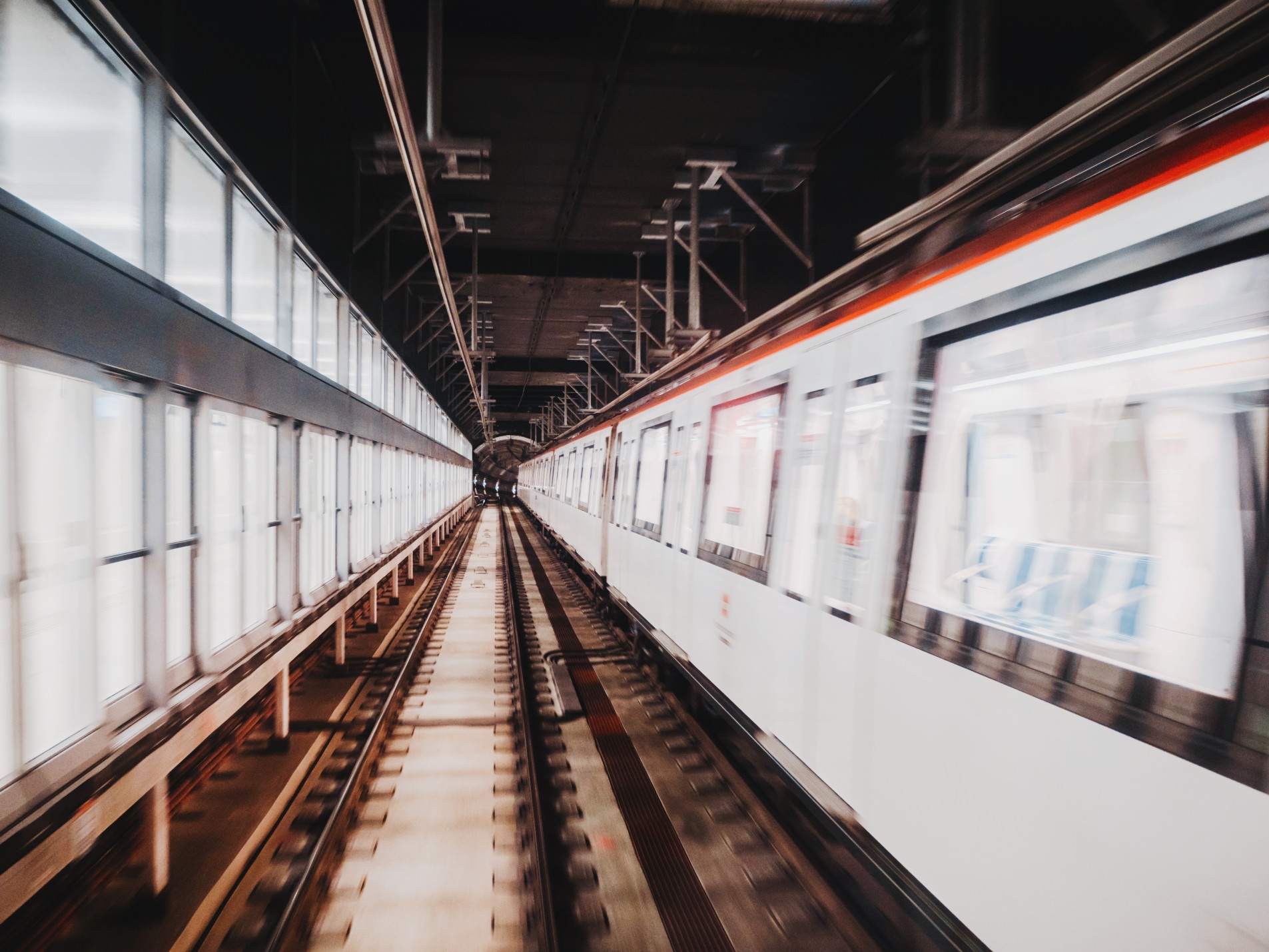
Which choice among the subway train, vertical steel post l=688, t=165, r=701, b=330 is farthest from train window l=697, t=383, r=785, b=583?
vertical steel post l=688, t=165, r=701, b=330

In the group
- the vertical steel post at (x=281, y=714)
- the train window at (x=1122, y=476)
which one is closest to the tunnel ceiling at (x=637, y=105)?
the train window at (x=1122, y=476)

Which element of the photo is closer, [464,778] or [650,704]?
[464,778]

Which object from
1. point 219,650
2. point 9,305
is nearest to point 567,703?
point 219,650

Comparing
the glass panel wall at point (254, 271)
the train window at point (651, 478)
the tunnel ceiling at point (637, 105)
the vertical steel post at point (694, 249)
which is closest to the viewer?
the tunnel ceiling at point (637, 105)

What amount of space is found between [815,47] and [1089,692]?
5.15 metres

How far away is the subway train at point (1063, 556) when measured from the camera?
51.6 inches

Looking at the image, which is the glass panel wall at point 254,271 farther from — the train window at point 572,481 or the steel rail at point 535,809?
the train window at point 572,481

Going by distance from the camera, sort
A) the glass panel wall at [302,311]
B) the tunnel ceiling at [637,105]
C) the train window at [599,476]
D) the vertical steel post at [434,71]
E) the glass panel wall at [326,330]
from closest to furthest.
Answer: the vertical steel post at [434,71]
the tunnel ceiling at [637,105]
the glass panel wall at [302,311]
the glass panel wall at [326,330]
the train window at [599,476]

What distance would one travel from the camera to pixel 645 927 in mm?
2756

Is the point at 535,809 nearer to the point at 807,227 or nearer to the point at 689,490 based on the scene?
the point at 689,490

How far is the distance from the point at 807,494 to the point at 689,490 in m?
1.81

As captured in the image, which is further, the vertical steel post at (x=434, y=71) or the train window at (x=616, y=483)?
the train window at (x=616, y=483)

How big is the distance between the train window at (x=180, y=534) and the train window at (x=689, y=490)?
310cm

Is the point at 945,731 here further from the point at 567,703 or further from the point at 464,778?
the point at 567,703
